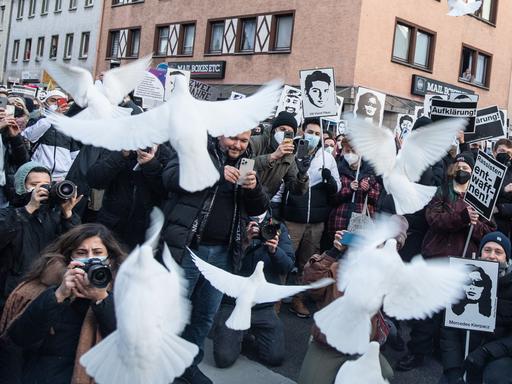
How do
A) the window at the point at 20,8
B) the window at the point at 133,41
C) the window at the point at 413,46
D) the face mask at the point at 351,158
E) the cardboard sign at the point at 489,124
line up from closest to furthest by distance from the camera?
the face mask at the point at 351,158 < the cardboard sign at the point at 489,124 < the window at the point at 413,46 < the window at the point at 133,41 < the window at the point at 20,8

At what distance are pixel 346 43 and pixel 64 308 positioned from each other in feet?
55.8

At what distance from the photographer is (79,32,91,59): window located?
29142 mm

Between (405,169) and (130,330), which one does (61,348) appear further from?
(405,169)

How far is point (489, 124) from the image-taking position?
8.09m

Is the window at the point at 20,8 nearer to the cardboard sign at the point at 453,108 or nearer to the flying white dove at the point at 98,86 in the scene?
the cardboard sign at the point at 453,108

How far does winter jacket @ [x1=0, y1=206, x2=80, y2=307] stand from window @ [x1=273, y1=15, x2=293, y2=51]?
17417 millimetres

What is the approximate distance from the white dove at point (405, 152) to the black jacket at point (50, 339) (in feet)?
4.48

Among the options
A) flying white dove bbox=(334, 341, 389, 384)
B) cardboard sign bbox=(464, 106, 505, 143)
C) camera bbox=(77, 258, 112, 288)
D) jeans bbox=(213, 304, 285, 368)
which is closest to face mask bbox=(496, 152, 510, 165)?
cardboard sign bbox=(464, 106, 505, 143)

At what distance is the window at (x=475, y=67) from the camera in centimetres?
2222

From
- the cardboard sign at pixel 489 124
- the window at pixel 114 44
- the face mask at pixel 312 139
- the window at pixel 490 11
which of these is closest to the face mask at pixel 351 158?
the face mask at pixel 312 139

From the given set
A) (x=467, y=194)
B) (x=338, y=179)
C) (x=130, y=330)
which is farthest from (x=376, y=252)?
(x=338, y=179)

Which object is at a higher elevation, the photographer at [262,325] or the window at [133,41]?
the window at [133,41]

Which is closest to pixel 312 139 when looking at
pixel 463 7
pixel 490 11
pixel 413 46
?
pixel 463 7

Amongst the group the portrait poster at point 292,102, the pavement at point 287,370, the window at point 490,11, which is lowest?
the pavement at point 287,370
